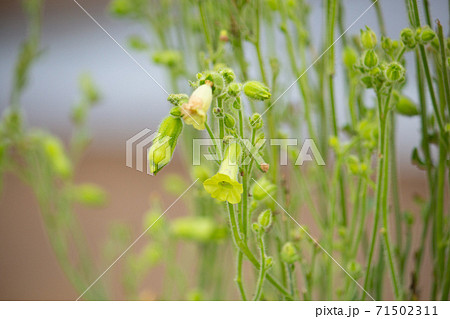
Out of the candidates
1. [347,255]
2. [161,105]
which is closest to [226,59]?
[161,105]

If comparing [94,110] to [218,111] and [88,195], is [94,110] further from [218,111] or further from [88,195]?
[218,111]

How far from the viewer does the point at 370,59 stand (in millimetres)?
323

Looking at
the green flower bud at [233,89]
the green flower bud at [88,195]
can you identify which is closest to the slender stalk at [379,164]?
the green flower bud at [233,89]

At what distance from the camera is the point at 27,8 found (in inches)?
23.8

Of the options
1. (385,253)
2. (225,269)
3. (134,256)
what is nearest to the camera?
(385,253)

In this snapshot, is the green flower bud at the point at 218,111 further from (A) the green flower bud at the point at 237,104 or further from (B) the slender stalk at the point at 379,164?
(B) the slender stalk at the point at 379,164

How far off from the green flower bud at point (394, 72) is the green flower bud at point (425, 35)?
0.08ft

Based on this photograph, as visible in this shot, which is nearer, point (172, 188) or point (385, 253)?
point (385, 253)

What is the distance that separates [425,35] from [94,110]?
0.58m

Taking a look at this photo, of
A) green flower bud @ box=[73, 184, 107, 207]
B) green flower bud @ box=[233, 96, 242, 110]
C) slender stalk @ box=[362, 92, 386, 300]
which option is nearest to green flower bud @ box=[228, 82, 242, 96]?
green flower bud @ box=[233, 96, 242, 110]

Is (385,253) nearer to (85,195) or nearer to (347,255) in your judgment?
(347,255)

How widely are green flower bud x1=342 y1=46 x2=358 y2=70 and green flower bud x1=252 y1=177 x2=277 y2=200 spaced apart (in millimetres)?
129

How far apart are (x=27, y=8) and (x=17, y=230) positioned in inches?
13.8
